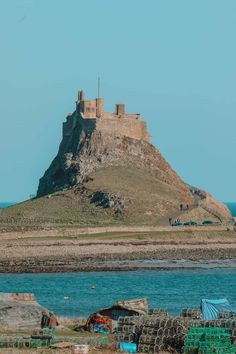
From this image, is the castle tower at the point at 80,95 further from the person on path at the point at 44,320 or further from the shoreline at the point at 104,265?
the person on path at the point at 44,320

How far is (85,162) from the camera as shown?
103 m

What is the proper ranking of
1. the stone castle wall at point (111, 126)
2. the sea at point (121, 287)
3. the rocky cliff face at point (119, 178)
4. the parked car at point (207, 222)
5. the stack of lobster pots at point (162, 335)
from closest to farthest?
the stack of lobster pots at point (162, 335) < the sea at point (121, 287) < the rocky cliff face at point (119, 178) < the parked car at point (207, 222) < the stone castle wall at point (111, 126)

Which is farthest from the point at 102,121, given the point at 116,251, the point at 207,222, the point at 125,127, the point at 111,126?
the point at 116,251

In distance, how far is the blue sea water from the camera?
5008 cm

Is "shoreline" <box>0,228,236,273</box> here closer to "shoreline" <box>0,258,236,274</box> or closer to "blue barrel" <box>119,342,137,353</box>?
"shoreline" <box>0,258,236,274</box>

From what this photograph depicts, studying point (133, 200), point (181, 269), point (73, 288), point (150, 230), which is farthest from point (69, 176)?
point (73, 288)

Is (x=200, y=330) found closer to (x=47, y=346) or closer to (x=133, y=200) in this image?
(x=47, y=346)

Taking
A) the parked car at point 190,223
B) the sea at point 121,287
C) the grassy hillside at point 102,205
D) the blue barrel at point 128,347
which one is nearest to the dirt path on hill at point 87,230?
the parked car at point 190,223

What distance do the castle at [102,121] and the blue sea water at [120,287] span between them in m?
35.5

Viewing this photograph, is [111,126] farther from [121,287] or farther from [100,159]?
[121,287]

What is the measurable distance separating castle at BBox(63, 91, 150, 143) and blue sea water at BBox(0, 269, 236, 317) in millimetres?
35512

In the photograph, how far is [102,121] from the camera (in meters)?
105

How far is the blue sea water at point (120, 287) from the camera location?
164 feet

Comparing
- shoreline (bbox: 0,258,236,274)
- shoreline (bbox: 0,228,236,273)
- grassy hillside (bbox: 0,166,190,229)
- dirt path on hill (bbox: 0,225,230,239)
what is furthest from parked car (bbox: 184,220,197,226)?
shoreline (bbox: 0,258,236,274)
